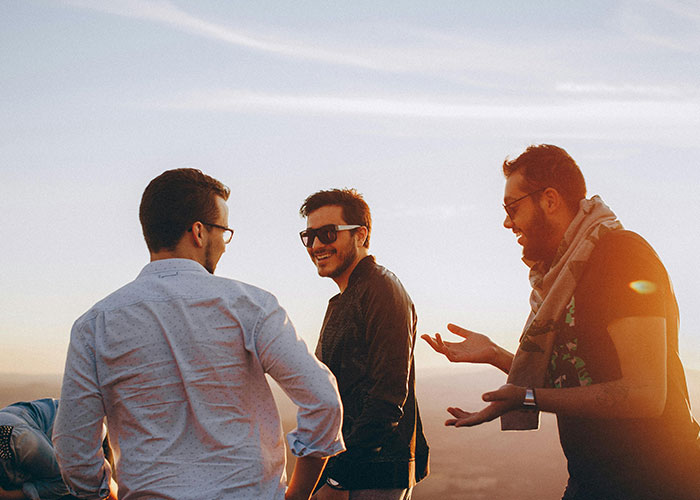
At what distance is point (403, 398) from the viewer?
356 centimetres

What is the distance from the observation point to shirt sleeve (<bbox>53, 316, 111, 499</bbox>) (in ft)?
7.38

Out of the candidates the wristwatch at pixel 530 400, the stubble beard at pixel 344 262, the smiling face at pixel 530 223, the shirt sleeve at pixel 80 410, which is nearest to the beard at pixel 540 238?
the smiling face at pixel 530 223

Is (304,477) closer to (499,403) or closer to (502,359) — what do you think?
(499,403)

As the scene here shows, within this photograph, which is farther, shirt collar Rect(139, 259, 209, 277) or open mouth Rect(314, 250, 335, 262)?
open mouth Rect(314, 250, 335, 262)

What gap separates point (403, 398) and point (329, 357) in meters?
0.60

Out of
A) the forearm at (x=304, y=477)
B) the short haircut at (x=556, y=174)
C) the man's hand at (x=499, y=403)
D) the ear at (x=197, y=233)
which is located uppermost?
the short haircut at (x=556, y=174)

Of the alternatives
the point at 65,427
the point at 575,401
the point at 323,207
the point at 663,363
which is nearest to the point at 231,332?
the point at 65,427

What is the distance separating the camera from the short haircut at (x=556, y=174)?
318 cm

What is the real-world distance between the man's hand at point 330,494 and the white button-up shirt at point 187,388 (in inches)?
51.8

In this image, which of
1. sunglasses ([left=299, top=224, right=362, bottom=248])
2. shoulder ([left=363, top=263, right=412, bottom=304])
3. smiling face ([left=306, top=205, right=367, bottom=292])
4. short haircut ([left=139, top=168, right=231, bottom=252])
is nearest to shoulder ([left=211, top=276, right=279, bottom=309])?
short haircut ([left=139, top=168, right=231, bottom=252])

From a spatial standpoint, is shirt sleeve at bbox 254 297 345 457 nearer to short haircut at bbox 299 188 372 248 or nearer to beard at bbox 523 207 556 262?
beard at bbox 523 207 556 262

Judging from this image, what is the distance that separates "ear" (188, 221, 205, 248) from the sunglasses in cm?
204

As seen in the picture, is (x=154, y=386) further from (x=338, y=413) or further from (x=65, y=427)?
(x=338, y=413)

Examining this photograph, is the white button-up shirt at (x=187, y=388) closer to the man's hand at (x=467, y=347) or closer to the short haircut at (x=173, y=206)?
the short haircut at (x=173, y=206)
